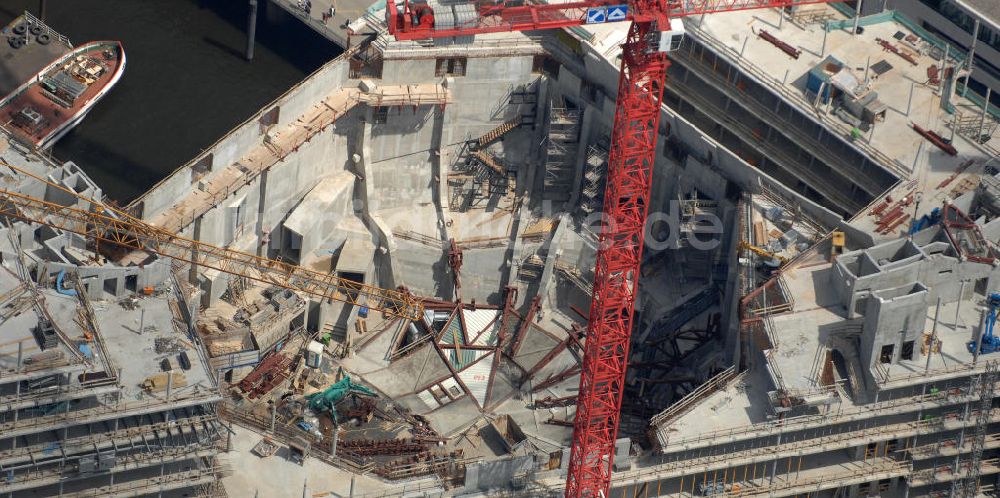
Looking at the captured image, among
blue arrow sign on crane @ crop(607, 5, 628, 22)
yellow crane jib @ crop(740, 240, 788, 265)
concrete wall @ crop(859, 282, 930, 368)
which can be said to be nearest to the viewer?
blue arrow sign on crane @ crop(607, 5, 628, 22)

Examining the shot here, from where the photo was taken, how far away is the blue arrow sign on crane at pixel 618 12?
17175 cm

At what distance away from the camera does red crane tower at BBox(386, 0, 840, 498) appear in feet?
566

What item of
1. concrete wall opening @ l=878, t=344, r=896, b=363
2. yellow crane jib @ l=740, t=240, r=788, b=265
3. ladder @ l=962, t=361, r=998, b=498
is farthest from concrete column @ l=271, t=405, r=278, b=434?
ladder @ l=962, t=361, r=998, b=498

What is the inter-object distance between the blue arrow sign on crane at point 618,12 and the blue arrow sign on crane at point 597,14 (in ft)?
1.64

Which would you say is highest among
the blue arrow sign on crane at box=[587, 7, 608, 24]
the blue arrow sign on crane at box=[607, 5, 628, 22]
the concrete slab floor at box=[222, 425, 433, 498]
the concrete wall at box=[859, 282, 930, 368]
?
the blue arrow sign on crane at box=[587, 7, 608, 24]

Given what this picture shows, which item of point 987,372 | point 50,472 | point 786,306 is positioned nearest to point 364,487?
point 50,472

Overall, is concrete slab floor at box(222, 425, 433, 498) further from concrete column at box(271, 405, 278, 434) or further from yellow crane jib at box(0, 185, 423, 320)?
yellow crane jib at box(0, 185, 423, 320)

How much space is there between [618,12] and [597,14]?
210 cm

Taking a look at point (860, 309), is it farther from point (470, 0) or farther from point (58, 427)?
point (58, 427)

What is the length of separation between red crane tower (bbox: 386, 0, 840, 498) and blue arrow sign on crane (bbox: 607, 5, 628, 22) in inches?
2.6

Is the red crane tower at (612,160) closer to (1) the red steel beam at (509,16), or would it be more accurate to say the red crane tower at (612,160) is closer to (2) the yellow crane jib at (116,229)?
(1) the red steel beam at (509,16)

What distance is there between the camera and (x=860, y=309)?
189 meters

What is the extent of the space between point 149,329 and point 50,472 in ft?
45.6

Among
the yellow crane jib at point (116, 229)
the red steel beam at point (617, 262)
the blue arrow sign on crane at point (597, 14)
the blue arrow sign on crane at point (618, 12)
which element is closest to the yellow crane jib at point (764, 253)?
the red steel beam at point (617, 262)
